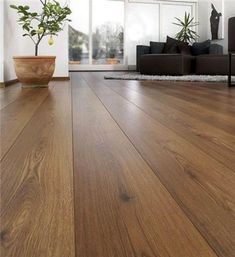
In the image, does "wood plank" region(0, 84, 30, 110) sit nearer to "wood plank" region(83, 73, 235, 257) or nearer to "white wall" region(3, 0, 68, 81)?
"white wall" region(3, 0, 68, 81)

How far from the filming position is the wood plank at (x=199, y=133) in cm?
77

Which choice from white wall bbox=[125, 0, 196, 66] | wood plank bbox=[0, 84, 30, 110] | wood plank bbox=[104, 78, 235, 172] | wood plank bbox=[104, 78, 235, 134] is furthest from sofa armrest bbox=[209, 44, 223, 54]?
wood plank bbox=[104, 78, 235, 172]

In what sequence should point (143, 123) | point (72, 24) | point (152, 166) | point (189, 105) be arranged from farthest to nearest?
1. point (72, 24)
2. point (189, 105)
3. point (143, 123)
4. point (152, 166)

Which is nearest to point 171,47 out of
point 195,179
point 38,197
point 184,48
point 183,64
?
point 184,48

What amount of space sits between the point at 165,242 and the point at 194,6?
7.00 m

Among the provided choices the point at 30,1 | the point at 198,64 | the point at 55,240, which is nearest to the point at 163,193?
→ the point at 55,240

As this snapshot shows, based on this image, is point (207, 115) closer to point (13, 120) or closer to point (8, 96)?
point (13, 120)

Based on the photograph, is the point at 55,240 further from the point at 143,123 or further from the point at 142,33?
the point at 142,33

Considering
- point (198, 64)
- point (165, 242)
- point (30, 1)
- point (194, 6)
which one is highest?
point (194, 6)

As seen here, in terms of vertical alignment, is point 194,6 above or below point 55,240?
above

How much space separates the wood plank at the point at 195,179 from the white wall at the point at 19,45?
2.21 meters

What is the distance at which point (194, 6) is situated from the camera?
22.2 feet

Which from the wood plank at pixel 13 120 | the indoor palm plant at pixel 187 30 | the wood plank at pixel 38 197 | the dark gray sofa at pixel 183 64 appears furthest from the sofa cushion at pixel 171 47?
the wood plank at pixel 38 197

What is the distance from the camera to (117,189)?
555mm
